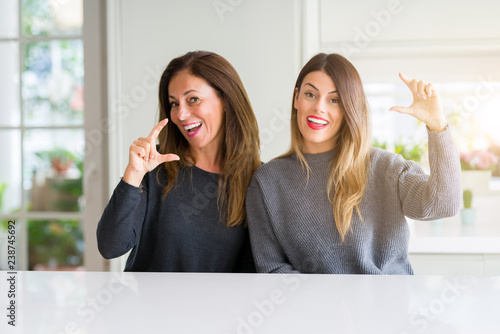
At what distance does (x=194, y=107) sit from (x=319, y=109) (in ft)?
1.15

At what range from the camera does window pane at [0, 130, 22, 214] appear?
8.46 feet

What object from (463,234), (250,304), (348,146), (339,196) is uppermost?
(348,146)

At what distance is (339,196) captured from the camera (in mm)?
1180

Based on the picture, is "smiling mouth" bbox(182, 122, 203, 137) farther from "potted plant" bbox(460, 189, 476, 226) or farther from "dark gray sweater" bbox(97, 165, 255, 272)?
"potted plant" bbox(460, 189, 476, 226)

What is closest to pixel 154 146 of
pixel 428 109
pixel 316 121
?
pixel 316 121

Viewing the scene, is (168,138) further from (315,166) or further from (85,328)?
(85,328)

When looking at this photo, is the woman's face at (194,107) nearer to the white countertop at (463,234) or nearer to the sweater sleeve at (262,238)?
the sweater sleeve at (262,238)

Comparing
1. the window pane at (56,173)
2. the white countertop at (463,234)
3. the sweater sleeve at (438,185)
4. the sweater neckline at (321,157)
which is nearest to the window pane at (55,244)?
the window pane at (56,173)

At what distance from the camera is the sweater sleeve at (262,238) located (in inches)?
46.5

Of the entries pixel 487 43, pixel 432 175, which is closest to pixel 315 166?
pixel 432 175

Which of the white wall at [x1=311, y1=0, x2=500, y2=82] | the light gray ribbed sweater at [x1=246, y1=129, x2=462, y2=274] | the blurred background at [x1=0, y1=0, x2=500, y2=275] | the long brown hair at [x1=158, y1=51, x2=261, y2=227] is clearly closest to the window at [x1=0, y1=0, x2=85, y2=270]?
the blurred background at [x1=0, y1=0, x2=500, y2=275]

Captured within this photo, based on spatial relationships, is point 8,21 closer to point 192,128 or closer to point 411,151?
point 192,128

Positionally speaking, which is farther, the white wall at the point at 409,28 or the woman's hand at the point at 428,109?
the white wall at the point at 409,28

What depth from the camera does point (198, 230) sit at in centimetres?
131
